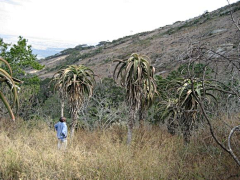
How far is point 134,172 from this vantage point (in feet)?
14.0

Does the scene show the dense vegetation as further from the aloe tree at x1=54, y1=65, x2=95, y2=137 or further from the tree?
the tree

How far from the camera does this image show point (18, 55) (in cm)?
1688

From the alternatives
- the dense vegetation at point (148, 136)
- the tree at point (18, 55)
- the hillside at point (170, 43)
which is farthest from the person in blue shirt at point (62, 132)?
the tree at point (18, 55)

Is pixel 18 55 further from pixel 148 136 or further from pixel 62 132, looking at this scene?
pixel 148 136

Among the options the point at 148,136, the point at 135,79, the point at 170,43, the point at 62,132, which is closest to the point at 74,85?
the point at 62,132

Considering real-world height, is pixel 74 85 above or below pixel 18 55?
below

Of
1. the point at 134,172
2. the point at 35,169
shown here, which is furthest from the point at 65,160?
the point at 134,172

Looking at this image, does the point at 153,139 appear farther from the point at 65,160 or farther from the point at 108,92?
the point at 108,92

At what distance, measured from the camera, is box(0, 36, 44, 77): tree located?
1647cm

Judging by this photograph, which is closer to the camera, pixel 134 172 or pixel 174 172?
pixel 134 172

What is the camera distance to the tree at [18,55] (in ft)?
54.0

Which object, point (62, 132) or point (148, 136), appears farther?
point (148, 136)

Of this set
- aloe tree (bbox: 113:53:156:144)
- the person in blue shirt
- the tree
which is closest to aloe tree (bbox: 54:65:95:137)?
the person in blue shirt

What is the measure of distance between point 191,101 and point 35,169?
4727 mm
